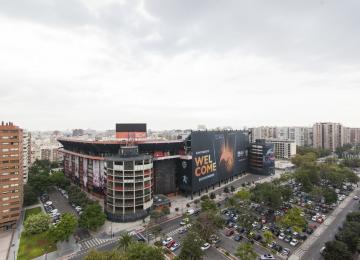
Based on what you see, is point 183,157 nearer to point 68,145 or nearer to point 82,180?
point 82,180

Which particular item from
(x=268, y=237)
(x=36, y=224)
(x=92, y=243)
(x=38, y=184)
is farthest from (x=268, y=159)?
(x=38, y=184)

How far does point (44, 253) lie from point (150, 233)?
27.3 m

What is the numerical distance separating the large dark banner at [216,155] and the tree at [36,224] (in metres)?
56.1

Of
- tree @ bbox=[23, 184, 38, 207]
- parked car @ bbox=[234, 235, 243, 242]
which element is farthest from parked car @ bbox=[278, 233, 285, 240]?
tree @ bbox=[23, 184, 38, 207]

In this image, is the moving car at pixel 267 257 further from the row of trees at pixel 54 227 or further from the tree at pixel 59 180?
the tree at pixel 59 180

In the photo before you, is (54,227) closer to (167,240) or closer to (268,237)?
(167,240)

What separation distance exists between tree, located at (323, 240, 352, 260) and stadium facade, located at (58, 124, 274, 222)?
2078 inches

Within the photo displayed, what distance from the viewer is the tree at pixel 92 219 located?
6412cm

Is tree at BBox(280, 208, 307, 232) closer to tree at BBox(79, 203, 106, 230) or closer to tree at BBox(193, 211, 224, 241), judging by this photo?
tree at BBox(193, 211, 224, 241)

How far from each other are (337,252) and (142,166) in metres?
56.7

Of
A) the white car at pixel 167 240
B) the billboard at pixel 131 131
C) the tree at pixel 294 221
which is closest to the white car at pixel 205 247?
the white car at pixel 167 240

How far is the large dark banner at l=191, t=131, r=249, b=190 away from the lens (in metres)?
99.8

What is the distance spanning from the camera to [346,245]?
46812 millimetres

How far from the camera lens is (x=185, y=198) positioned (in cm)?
9762
